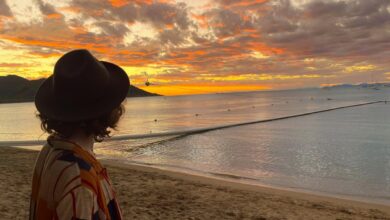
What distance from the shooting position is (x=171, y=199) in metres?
9.94

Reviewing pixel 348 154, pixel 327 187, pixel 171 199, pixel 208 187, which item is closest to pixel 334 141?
pixel 348 154

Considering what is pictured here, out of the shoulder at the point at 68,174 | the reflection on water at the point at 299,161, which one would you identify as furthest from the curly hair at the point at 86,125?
the reflection on water at the point at 299,161

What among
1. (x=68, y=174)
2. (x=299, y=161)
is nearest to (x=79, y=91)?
(x=68, y=174)

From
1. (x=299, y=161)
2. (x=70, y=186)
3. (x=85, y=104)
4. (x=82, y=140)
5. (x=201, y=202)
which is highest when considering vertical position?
(x=85, y=104)

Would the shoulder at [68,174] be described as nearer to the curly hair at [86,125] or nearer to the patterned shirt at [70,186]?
the patterned shirt at [70,186]

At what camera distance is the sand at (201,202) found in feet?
28.0

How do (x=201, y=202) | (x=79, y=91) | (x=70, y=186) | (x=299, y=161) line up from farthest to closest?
(x=299, y=161), (x=201, y=202), (x=79, y=91), (x=70, y=186)

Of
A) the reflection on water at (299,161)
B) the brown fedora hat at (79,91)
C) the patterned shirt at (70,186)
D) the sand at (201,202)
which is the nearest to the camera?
the patterned shirt at (70,186)

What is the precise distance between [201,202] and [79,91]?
341 inches

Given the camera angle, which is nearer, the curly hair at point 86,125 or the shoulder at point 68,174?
the shoulder at point 68,174

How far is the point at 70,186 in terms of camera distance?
1521mm

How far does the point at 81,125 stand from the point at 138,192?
9.28 metres

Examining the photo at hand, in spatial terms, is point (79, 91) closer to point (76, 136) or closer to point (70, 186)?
point (76, 136)

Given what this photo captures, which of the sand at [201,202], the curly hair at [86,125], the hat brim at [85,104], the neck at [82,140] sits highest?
the hat brim at [85,104]
